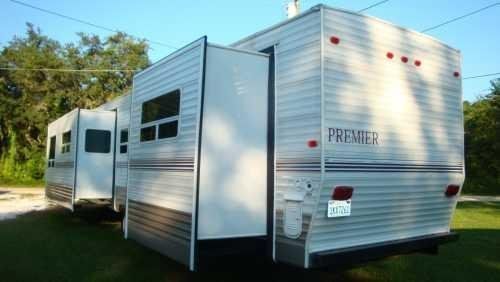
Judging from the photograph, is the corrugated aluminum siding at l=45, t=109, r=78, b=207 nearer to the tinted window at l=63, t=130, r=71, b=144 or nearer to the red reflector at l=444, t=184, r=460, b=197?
the tinted window at l=63, t=130, r=71, b=144

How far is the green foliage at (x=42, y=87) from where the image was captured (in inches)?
1147

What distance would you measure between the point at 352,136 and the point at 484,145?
32.2m

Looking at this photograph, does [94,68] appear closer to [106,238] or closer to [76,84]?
[76,84]

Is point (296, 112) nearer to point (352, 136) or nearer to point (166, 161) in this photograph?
point (352, 136)

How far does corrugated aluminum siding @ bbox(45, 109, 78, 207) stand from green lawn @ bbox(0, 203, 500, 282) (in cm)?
111

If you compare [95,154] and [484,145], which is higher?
[484,145]

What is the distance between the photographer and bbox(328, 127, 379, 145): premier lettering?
4270 millimetres

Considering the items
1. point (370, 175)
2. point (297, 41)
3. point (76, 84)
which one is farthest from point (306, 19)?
point (76, 84)

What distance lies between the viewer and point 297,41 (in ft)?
14.8

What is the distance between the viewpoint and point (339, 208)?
14.2 feet

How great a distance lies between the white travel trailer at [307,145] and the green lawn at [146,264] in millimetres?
1154

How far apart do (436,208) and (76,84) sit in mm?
29315

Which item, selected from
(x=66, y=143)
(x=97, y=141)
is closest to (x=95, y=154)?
(x=97, y=141)

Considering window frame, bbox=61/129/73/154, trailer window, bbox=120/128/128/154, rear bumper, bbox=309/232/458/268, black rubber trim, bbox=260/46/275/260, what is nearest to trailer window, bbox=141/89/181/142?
black rubber trim, bbox=260/46/275/260
